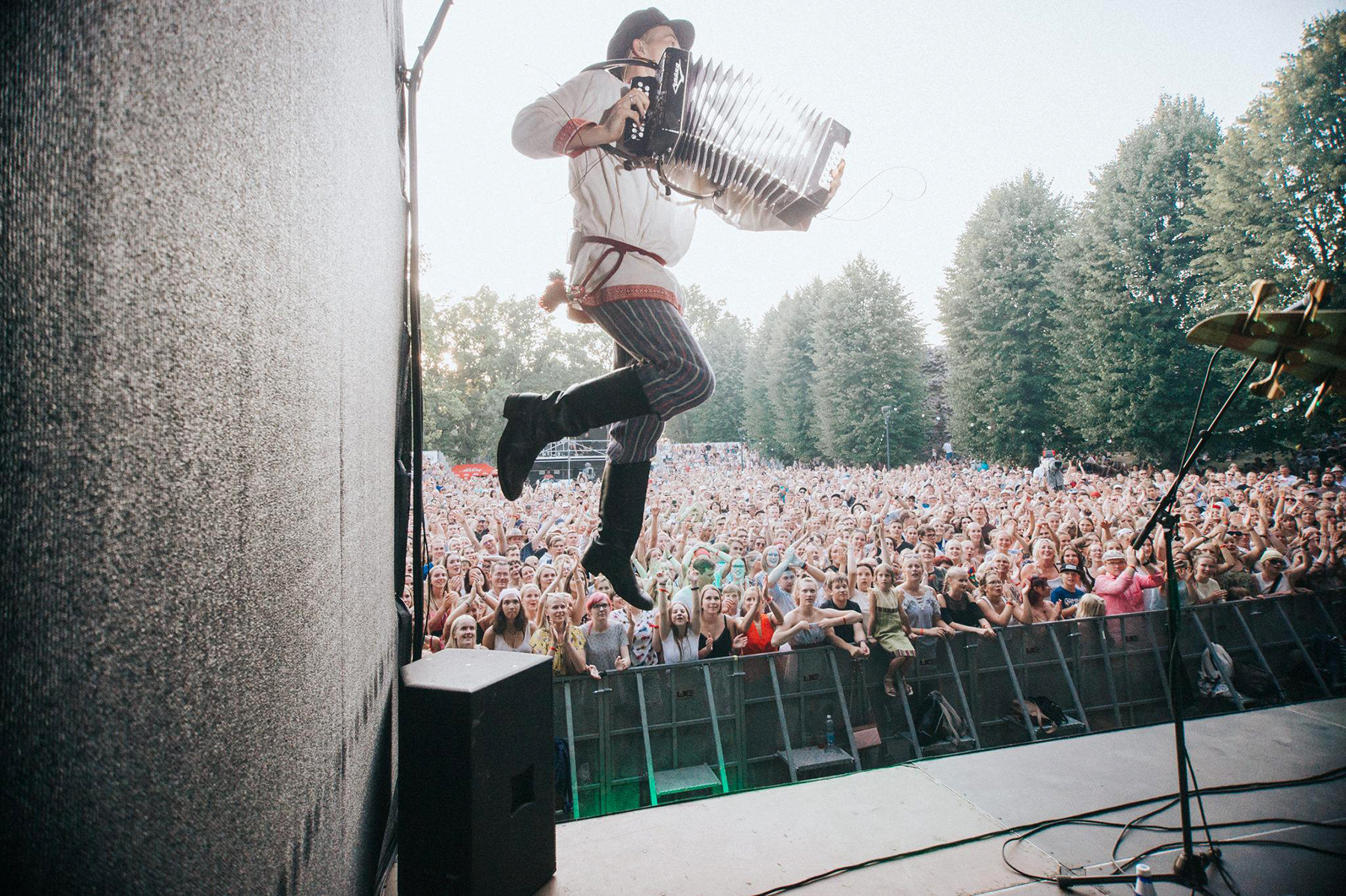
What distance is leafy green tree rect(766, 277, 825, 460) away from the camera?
35812mm

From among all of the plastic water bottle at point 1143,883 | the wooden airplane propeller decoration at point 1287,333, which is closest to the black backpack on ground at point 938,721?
the plastic water bottle at point 1143,883

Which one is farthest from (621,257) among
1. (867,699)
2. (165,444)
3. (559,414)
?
(867,699)

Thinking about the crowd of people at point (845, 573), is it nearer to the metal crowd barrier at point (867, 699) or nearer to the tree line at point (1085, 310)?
the metal crowd barrier at point (867, 699)

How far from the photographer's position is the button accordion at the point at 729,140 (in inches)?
70.4

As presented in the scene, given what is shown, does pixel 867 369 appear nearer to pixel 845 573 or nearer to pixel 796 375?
pixel 796 375

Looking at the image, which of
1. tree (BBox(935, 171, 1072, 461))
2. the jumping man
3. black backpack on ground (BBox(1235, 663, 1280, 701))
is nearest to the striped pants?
the jumping man

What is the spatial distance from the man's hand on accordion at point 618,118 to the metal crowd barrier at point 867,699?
364 cm

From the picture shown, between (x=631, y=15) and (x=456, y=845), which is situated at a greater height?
(x=631, y=15)

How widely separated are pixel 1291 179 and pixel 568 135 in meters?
23.1

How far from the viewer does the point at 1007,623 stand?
5.50 metres

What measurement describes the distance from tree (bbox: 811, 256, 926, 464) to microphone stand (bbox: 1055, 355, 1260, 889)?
1112 inches

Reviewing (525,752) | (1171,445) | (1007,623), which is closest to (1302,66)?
(1171,445)

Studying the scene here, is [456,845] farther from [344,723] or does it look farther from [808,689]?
[808,689]

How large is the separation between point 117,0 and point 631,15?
178cm
